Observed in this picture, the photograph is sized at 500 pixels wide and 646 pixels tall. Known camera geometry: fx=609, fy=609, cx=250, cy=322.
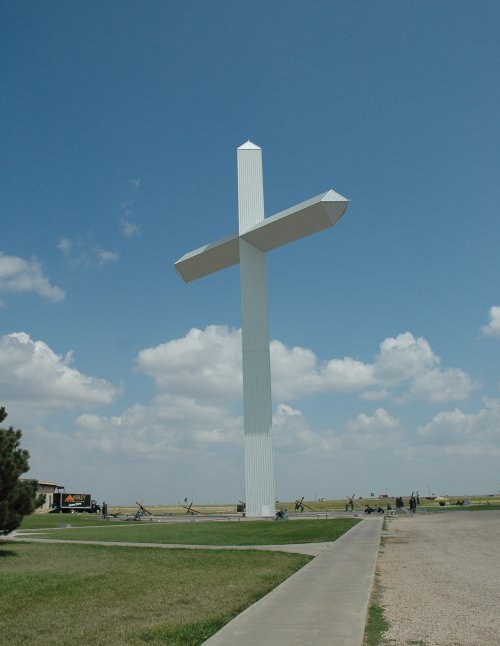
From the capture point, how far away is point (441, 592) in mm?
10211

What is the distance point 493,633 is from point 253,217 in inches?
1279

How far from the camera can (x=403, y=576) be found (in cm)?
1226

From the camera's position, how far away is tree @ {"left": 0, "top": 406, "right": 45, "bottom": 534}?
17219 mm

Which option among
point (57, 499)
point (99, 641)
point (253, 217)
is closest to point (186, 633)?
point (99, 641)

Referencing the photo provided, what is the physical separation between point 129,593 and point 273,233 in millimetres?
28377

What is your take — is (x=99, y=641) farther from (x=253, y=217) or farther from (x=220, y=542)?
(x=253, y=217)

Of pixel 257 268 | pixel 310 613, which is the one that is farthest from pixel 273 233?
pixel 310 613

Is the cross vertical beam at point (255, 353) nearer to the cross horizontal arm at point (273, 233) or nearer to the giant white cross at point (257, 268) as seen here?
the giant white cross at point (257, 268)

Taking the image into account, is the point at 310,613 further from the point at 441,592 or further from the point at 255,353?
the point at 255,353

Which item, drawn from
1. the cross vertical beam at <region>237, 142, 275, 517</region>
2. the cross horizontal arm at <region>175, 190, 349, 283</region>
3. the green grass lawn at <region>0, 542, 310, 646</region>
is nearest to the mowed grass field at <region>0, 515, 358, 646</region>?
the green grass lawn at <region>0, 542, 310, 646</region>

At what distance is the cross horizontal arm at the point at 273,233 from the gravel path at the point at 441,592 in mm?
19958

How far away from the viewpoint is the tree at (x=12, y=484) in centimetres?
1722

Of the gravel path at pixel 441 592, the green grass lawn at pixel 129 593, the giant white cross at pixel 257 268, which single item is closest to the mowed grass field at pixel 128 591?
the green grass lawn at pixel 129 593

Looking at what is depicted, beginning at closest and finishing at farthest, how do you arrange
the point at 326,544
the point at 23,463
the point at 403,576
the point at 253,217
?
the point at 403,576, the point at 23,463, the point at 326,544, the point at 253,217
